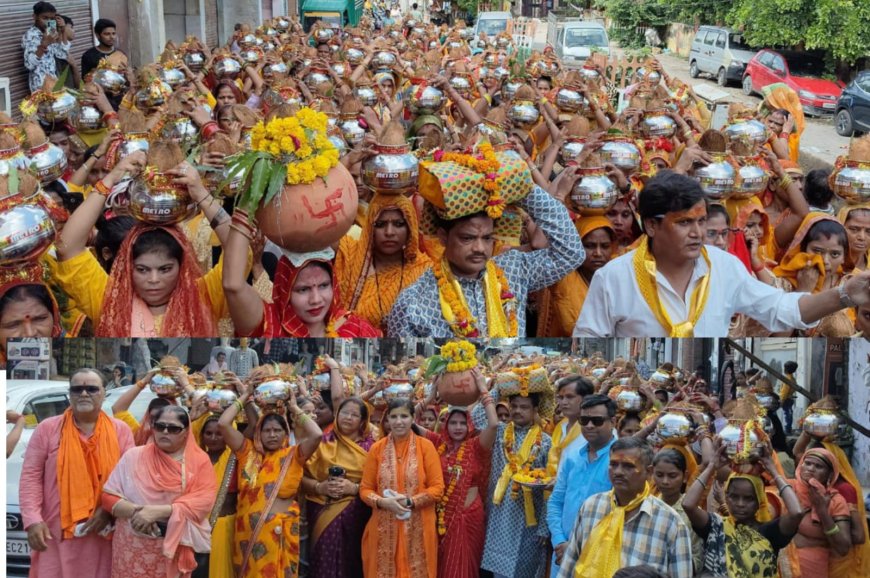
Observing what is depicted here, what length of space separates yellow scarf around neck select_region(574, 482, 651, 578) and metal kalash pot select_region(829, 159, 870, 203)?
2.44 m

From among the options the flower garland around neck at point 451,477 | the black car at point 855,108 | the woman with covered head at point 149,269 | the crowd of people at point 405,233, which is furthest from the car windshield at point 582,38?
the flower garland around neck at point 451,477

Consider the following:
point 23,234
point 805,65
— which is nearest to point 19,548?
point 23,234

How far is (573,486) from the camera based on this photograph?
4047mm

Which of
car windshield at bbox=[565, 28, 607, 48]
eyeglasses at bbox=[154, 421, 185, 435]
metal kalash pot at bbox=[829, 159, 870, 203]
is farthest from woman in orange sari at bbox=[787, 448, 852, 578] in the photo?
car windshield at bbox=[565, 28, 607, 48]

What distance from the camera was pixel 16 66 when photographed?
15367mm

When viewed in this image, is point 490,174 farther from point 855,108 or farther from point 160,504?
point 855,108

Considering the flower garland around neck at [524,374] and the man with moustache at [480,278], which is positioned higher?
the man with moustache at [480,278]

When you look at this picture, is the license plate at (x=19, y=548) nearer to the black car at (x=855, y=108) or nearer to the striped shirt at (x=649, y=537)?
the striped shirt at (x=649, y=537)

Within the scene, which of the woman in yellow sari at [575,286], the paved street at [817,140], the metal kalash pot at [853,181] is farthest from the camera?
the paved street at [817,140]

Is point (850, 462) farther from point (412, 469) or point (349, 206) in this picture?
point (349, 206)

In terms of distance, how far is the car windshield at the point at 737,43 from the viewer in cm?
2975

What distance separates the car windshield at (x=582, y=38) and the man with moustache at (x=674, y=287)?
2225 centimetres

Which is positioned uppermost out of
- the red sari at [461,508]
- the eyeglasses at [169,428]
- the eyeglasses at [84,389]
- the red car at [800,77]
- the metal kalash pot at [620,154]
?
the metal kalash pot at [620,154]

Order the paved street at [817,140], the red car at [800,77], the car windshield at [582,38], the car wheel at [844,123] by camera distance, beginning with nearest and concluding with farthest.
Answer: the paved street at [817,140], the car wheel at [844,123], the red car at [800,77], the car windshield at [582,38]
